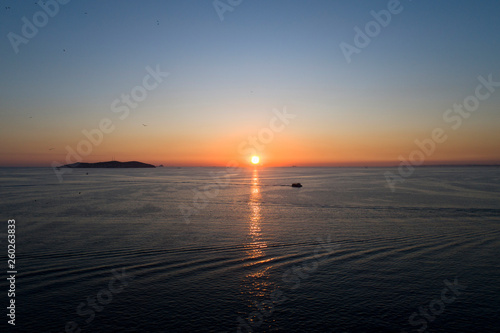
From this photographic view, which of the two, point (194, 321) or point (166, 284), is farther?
point (166, 284)

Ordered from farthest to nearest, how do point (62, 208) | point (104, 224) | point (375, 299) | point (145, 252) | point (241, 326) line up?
point (62, 208)
point (104, 224)
point (145, 252)
point (375, 299)
point (241, 326)

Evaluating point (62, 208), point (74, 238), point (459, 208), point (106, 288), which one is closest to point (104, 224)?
point (74, 238)

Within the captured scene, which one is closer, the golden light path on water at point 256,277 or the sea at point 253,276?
the sea at point 253,276

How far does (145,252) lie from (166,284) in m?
6.93

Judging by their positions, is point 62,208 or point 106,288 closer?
point 106,288

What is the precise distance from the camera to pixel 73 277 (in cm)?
1938

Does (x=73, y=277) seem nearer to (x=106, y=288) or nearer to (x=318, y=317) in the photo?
(x=106, y=288)

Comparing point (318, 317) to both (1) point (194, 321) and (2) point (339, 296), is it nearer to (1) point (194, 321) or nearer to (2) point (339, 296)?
(2) point (339, 296)

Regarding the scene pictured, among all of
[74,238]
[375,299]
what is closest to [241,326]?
[375,299]

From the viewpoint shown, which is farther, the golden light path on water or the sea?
the golden light path on water

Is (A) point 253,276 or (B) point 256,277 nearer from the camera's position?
(B) point 256,277

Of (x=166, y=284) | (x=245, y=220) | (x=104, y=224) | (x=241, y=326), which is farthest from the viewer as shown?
(x=245, y=220)

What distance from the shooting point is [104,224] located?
36.2 meters

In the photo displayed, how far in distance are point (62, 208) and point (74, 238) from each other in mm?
23276
